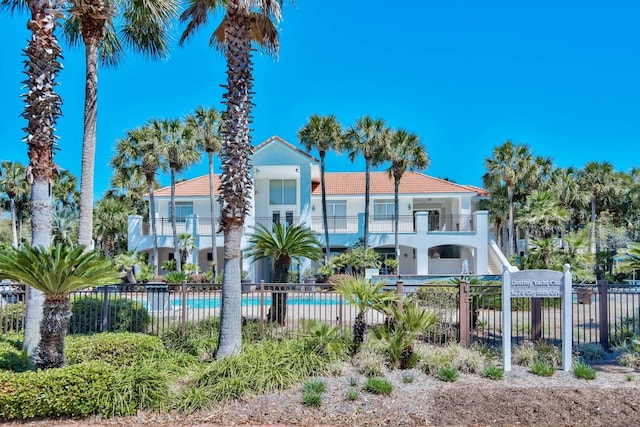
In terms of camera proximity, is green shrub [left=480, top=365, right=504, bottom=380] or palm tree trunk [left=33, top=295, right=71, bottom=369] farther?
green shrub [left=480, top=365, right=504, bottom=380]

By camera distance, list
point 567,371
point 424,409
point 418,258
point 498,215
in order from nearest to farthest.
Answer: point 424,409
point 567,371
point 418,258
point 498,215

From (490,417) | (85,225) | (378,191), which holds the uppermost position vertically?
(378,191)

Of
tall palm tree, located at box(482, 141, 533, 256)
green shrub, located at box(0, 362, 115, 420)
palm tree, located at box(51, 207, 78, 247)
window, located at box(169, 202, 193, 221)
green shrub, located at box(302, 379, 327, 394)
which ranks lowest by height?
green shrub, located at box(302, 379, 327, 394)

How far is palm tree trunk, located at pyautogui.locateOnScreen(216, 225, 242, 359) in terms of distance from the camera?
9.55 metres

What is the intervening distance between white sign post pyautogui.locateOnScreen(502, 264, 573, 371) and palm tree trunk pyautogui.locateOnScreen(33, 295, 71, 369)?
8.12 m

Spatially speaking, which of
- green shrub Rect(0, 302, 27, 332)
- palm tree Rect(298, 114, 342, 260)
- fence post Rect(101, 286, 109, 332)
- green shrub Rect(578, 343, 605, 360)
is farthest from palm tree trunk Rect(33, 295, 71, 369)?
palm tree Rect(298, 114, 342, 260)

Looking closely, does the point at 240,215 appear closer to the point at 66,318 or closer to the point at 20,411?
the point at 66,318

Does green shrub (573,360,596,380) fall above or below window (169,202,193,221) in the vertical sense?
below

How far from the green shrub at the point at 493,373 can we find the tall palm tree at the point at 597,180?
31927mm

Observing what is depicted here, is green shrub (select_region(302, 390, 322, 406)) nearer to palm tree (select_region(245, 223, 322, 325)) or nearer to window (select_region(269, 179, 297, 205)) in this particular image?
palm tree (select_region(245, 223, 322, 325))

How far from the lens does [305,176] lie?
31031mm

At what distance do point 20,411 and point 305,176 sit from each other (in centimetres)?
2510

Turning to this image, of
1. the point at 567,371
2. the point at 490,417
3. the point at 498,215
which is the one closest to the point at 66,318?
the point at 490,417

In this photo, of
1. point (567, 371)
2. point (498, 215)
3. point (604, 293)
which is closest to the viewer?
point (567, 371)
